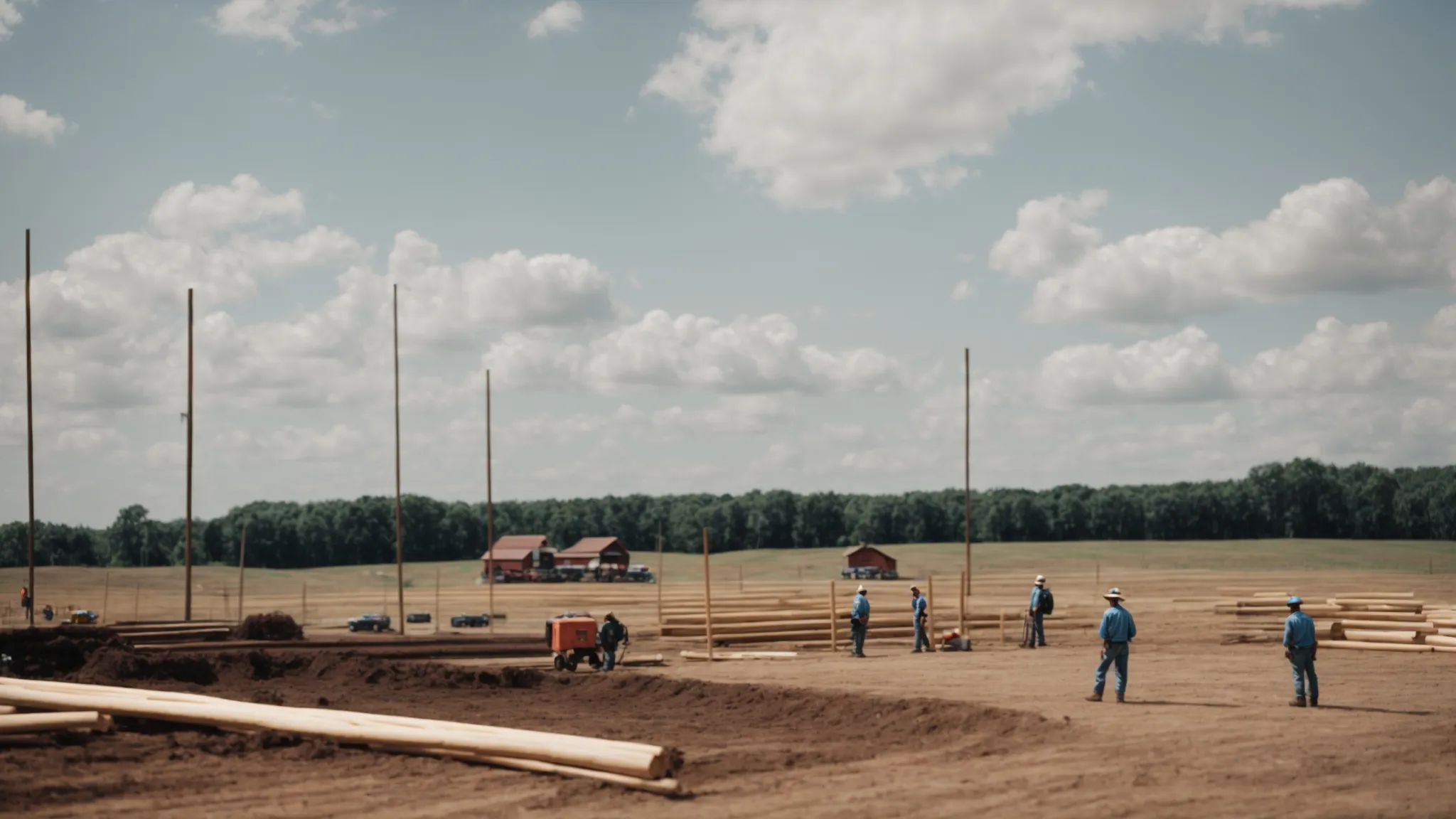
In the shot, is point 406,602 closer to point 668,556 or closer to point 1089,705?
point 668,556

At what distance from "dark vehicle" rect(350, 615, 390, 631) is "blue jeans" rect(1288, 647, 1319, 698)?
40.5 meters

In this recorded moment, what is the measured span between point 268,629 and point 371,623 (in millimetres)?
13614

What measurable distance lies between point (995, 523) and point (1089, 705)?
12805cm

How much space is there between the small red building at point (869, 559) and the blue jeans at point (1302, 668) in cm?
7920

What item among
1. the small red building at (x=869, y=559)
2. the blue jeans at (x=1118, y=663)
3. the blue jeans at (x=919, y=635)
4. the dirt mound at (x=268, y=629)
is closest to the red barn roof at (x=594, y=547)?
the small red building at (x=869, y=559)

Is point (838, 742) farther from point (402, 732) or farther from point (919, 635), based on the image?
point (919, 635)

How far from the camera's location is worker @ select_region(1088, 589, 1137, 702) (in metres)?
20.2

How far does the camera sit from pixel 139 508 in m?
160

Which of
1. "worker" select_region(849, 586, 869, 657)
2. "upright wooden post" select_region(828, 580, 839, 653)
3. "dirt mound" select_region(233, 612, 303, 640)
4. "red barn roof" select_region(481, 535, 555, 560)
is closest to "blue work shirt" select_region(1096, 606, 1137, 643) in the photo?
"upright wooden post" select_region(828, 580, 839, 653)

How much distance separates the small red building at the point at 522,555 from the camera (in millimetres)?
98500

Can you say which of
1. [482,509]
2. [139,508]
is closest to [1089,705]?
[482,509]

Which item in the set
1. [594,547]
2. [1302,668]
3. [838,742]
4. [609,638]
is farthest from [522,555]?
[838,742]

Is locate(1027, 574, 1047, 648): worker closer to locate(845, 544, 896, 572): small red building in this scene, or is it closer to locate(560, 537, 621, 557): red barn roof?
locate(845, 544, 896, 572): small red building

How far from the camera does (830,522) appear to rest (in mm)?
158500
